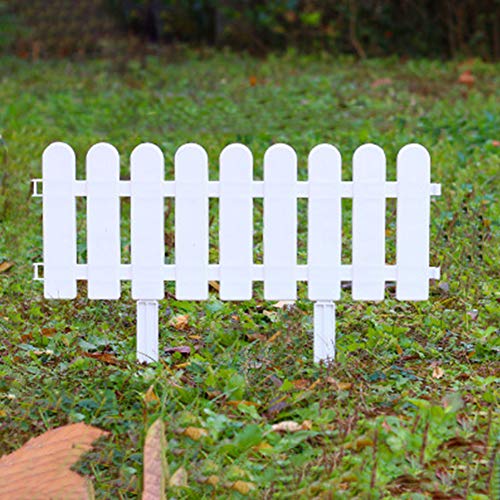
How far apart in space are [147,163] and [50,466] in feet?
4.38

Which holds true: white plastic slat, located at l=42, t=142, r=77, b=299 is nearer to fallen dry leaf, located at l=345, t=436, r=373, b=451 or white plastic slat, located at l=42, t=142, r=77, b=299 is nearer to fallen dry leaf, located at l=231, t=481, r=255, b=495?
fallen dry leaf, located at l=231, t=481, r=255, b=495

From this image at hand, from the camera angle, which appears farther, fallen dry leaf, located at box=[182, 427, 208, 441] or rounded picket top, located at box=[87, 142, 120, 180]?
rounded picket top, located at box=[87, 142, 120, 180]

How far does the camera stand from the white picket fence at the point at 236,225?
4.27 meters

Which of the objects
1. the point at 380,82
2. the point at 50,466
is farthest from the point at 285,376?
the point at 380,82

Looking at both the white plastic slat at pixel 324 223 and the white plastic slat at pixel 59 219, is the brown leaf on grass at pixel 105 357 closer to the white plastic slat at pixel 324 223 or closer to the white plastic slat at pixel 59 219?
the white plastic slat at pixel 59 219

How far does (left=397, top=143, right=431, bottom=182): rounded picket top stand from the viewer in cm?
425

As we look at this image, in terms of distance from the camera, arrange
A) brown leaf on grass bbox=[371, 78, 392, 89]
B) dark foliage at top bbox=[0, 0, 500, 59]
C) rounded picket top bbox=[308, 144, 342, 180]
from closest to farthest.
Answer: rounded picket top bbox=[308, 144, 342, 180], brown leaf on grass bbox=[371, 78, 392, 89], dark foliage at top bbox=[0, 0, 500, 59]

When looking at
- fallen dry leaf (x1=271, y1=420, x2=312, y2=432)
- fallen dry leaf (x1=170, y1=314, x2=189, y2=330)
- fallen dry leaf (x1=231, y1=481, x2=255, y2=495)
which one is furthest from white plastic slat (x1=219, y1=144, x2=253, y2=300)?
fallen dry leaf (x1=231, y1=481, x2=255, y2=495)

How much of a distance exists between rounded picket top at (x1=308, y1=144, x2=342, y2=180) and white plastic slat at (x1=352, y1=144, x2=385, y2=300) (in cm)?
7

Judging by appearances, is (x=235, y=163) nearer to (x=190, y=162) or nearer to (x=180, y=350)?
(x=190, y=162)

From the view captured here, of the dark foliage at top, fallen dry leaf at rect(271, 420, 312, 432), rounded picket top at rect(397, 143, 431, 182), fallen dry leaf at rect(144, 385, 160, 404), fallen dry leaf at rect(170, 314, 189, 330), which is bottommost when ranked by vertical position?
fallen dry leaf at rect(271, 420, 312, 432)

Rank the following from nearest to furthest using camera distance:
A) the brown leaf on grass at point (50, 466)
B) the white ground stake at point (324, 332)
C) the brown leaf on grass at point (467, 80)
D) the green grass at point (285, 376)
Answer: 1. the brown leaf on grass at point (50, 466)
2. the green grass at point (285, 376)
3. the white ground stake at point (324, 332)
4. the brown leaf on grass at point (467, 80)

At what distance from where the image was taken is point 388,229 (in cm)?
651

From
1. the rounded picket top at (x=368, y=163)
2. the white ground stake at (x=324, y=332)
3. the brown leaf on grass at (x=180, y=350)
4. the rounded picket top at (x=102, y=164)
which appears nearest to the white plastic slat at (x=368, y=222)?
the rounded picket top at (x=368, y=163)
